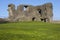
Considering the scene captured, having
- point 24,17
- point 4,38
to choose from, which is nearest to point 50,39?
point 4,38

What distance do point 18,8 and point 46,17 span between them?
31.9 ft

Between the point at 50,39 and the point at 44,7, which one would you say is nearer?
the point at 50,39

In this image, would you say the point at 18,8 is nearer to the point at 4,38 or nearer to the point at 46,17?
the point at 46,17

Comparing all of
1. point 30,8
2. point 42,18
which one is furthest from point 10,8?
point 42,18

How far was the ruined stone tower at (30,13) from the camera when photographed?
5862 centimetres

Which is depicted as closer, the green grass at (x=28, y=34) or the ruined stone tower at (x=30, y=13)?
the green grass at (x=28, y=34)

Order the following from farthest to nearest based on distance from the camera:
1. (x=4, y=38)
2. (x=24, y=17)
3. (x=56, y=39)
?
1. (x=24, y=17)
2. (x=56, y=39)
3. (x=4, y=38)

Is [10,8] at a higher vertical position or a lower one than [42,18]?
higher

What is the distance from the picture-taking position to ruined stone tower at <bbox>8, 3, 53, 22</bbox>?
192 feet

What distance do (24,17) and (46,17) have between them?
735 centimetres

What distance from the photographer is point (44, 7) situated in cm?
5909

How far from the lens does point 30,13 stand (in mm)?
58750

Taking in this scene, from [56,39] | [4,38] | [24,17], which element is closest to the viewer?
[4,38]

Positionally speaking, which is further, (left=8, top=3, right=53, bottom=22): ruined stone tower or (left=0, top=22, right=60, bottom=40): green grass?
(left=8, top=3, right=53, bottom=22): ruined stone tower
